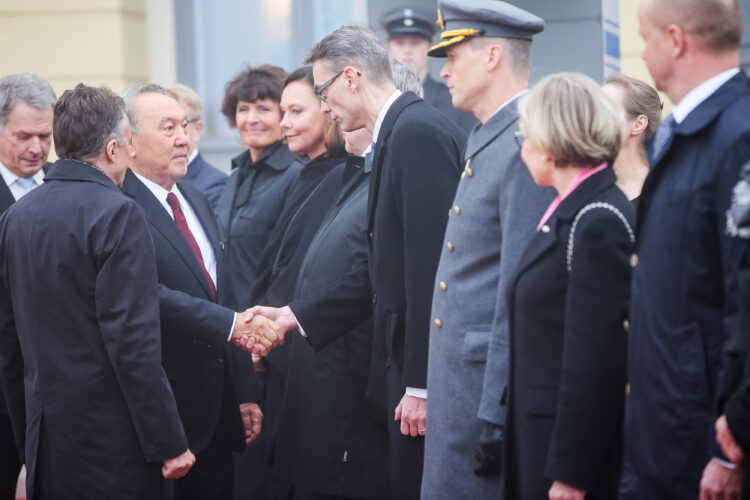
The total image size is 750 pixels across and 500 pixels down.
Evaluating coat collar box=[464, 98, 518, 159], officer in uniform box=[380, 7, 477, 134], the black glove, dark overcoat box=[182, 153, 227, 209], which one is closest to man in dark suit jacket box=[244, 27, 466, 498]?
coat collar box=[464, 98, 518, 159]

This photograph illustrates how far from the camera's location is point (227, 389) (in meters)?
4.02

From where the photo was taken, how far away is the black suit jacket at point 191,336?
3.82 metres

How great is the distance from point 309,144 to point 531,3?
1.69 metres

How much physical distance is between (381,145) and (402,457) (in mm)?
1051

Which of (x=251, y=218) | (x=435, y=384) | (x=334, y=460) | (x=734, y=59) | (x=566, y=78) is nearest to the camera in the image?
(x=734, y=59)

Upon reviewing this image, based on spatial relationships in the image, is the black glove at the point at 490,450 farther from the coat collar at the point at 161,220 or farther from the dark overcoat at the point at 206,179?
the dark overcoat at the point at 206,179

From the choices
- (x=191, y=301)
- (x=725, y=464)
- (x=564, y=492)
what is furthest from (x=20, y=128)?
(x=725, y=464)

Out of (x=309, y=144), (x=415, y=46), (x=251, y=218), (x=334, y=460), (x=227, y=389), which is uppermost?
(x=415, y=46)

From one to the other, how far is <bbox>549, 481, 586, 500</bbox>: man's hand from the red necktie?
6.33 ft

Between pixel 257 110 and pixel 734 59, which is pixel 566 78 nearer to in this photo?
pixel 734 59

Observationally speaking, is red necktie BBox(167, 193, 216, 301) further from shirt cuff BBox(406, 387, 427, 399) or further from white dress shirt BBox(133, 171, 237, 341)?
shirt cuff BBox(406, 387, 427, 399)

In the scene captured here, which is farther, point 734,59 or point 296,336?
point 296,336

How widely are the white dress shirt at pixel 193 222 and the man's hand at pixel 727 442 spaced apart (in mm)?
2410

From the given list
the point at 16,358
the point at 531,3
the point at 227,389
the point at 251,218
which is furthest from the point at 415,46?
the point at 16,358
